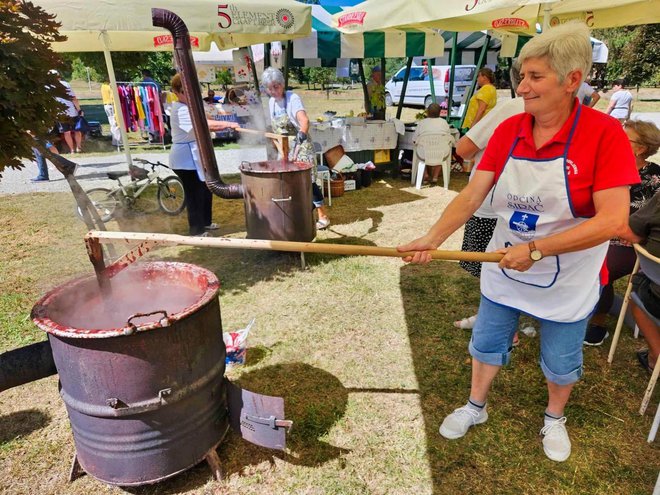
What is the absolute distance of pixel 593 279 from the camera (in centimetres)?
199

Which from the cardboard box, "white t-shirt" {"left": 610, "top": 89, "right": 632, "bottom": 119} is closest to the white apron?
the cardboard box

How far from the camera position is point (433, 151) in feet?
26.5

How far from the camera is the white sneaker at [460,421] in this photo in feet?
8.44

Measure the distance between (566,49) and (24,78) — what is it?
2547 millimetres

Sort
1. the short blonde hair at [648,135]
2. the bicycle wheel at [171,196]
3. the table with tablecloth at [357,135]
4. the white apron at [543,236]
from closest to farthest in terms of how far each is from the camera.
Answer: the white apron at [543,236] → the short blonde hair at [648,135] → the bicycle wheel at [171,196] → the table with tablecloth at [357,135]

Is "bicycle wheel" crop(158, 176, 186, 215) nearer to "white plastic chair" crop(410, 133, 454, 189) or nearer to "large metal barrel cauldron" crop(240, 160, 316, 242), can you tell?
"large metal barrel cauldron" crop(240, 160, 316, 242)

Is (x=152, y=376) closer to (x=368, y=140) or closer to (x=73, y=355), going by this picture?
(x=73, y=355)

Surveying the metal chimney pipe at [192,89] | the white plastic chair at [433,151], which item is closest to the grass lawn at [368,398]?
the metal chimney pipe at [192,89]

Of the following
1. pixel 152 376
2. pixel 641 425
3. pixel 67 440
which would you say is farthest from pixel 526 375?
pixel 67 440

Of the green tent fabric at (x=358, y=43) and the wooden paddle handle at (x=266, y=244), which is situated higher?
the green tent fabric at (x=358, y=43)

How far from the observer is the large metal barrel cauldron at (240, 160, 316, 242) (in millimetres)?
4418

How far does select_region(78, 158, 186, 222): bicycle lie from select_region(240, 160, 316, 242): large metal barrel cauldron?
2.36m

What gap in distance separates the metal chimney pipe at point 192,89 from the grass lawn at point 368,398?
3.15ft

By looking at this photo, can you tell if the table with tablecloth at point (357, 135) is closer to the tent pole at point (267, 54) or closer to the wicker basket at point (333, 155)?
the wicker basket at point (333, 155)
